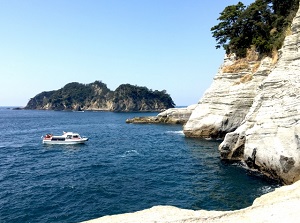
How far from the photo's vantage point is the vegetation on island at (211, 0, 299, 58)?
47844mm

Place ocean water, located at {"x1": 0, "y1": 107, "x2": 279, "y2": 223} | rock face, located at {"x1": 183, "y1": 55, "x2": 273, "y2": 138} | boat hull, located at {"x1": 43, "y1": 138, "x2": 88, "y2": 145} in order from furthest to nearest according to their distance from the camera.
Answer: boat hull, located at {"x1": 43, "y1": 138, "x2": 88, "y2": 145}
rock face, located at {"x1": 183, "y1": 55, "x2": 273, "y2": 138}
ocean water, located at {"x1": 0, "y1": 107, "x2": 279, "y2": 223}

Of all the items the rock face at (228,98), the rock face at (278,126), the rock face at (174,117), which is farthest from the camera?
the rock face at (174,117)

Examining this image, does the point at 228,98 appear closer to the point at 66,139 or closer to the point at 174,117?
the point at 66,139

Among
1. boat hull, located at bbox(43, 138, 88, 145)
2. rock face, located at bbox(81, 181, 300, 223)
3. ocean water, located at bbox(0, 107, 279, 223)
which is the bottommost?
ocean water, located at bbox(0, 107, 279, 223)

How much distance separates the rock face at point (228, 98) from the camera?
4641 centimetres

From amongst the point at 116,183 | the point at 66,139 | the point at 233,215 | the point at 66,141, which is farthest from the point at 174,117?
the point at 233,215

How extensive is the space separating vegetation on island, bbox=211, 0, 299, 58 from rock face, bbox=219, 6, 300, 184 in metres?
15.7

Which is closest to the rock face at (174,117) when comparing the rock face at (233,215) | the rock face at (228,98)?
the rock face at (228,98)

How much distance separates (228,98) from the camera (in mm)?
49062

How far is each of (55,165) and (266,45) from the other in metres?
37.1

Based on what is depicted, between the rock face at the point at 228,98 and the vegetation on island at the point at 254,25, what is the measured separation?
253 cm

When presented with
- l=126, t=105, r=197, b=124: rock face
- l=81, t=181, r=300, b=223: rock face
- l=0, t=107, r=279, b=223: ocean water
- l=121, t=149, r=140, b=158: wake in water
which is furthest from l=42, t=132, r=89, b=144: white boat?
l=126, t=105, r=197, b=124: rock face

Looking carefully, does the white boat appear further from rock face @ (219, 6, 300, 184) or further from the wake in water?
rock face @ (219, 6, 300, 184)

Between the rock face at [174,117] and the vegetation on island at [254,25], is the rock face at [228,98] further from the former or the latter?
the rock face at [174,117]
